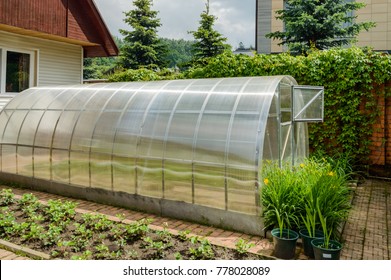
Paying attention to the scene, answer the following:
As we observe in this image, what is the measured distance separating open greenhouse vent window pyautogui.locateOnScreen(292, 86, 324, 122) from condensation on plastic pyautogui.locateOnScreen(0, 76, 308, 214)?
0.30 metres

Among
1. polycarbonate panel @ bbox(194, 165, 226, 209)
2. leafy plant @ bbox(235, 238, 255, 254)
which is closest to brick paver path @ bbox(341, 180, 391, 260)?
leafy plant @ bbox(235, 238, 255, 254)

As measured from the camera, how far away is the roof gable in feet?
33.8

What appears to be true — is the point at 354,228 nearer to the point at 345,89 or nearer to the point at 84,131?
the point at 345,89

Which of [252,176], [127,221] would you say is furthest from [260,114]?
A: [127,221]

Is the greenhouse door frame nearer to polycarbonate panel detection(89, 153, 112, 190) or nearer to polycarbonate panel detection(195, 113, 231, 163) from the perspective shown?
polycarbonate panel detection(195, 113, 231, 163)

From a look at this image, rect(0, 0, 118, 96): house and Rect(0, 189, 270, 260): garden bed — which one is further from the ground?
Rect(0, 0, 118, 96): house

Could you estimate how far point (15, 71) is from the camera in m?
11.6

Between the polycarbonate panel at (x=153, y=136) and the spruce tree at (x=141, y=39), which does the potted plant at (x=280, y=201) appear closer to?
the polycarbonate panel at (x=153, y=136)

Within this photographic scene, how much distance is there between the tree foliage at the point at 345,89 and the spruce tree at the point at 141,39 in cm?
1435

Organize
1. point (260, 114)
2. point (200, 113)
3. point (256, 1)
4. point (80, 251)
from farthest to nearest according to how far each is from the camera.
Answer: point (256, 1) → point (200, 113) → point (260, 114) → point (80, 251)

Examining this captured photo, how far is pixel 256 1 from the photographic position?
946 inches

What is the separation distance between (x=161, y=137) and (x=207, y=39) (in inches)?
618

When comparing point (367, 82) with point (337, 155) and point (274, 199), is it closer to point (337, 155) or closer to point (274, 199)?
point (337, 155)

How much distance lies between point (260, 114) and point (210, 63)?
562 centimetres
